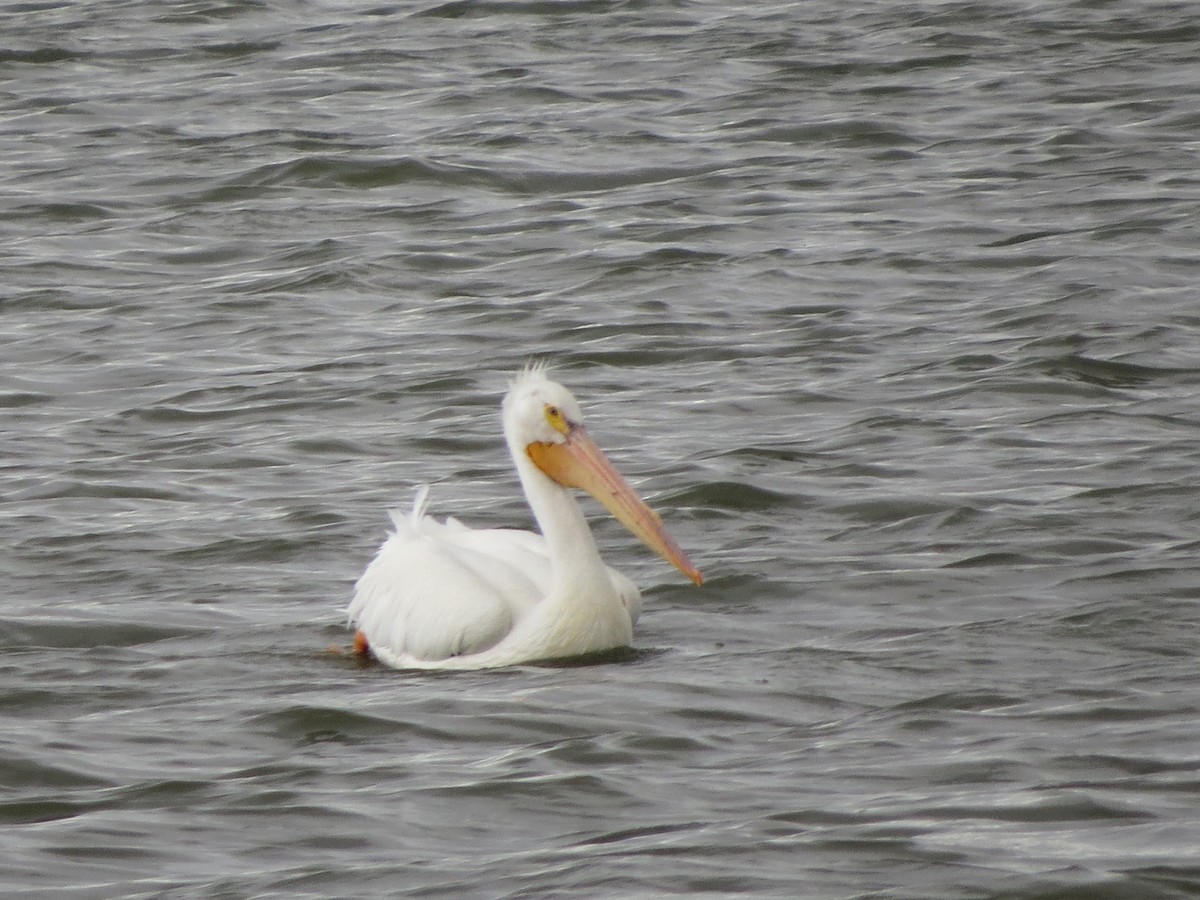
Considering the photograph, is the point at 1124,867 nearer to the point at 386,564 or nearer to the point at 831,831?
the point at 831,831

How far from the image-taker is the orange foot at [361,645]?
6426 mm

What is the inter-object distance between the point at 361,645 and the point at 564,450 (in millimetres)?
793

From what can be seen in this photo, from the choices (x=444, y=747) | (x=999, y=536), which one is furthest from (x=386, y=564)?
(x=999, y=536)

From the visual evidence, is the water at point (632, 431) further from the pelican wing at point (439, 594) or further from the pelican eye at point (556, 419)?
the pelican eye at point (556, 419)

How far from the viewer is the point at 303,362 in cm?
975

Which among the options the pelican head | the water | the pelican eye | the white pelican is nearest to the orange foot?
the white pelican

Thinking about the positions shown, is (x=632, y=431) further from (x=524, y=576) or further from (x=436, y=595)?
(x=436, y=595)

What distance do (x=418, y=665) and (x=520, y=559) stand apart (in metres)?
0.48

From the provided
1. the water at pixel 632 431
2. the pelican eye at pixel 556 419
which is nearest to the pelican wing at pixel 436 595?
the water at pixel 632 431

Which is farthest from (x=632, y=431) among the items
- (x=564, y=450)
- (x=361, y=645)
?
(x=361, y=645)

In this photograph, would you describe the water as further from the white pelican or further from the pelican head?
the pelican head

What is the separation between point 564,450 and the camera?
6574mm

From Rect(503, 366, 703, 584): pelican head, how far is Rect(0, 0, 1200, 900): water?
0.39 metres

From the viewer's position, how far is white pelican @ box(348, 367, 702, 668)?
6.20 m
